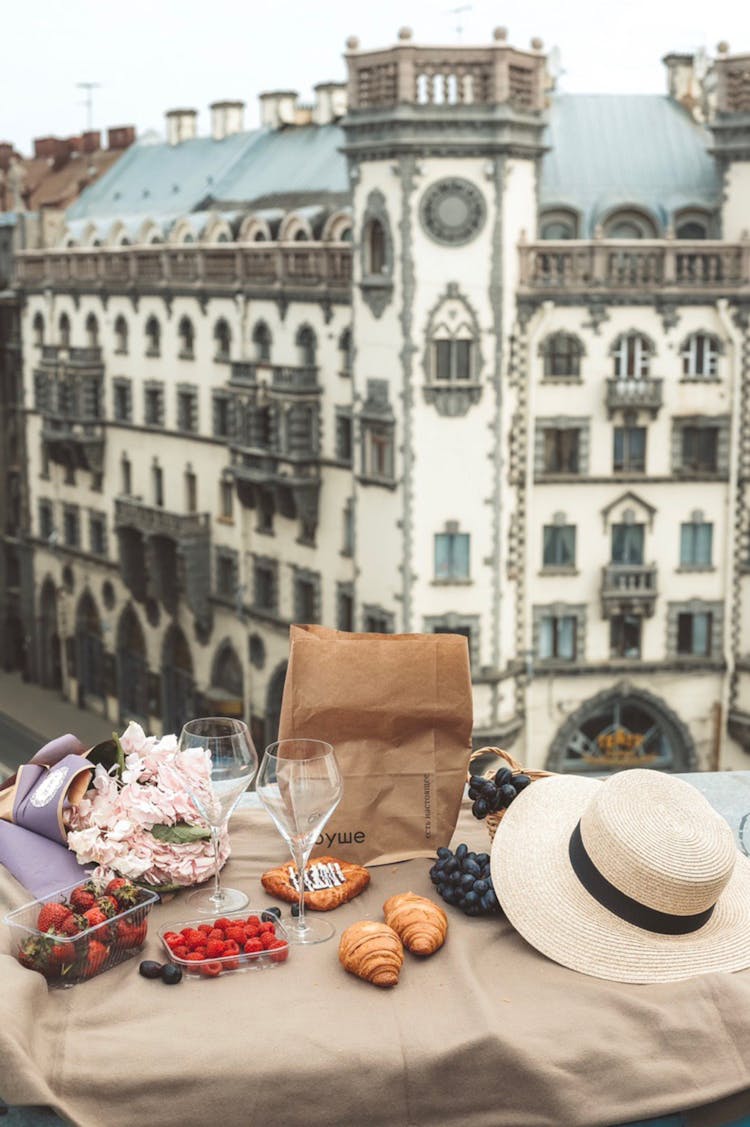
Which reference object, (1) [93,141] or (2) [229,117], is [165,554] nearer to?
(2) [229,117]

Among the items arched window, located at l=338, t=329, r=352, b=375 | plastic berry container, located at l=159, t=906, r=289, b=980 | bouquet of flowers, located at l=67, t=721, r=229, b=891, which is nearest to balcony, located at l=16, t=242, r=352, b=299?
arched window, located at l=338, t=329, r=352, b=375

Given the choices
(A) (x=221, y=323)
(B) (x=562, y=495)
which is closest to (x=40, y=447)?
(A) (x=221, y=323)

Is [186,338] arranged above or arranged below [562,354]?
above

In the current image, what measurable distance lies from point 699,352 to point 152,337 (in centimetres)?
1965

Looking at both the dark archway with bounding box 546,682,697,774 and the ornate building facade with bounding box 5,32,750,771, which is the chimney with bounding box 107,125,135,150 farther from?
the dark archway with bounding box 546,682,697,774

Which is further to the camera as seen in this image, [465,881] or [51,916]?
[465,881]

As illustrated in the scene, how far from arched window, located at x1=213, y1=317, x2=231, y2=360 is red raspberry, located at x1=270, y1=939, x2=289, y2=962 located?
40.9 metres

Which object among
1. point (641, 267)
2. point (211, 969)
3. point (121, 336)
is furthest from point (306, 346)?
point (211, 969)

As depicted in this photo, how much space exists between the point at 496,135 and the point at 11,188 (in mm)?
35050

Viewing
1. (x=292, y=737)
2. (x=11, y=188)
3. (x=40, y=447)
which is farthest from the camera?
(x=11, y=188)

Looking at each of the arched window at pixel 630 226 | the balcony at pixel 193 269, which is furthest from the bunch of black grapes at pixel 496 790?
the arched window at pixel 630 226

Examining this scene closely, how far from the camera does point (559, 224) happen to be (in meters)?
40.3

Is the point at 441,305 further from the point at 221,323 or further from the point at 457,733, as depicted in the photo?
the point at 457,733

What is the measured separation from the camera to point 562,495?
129 ft
